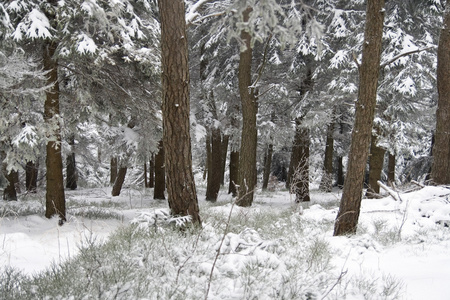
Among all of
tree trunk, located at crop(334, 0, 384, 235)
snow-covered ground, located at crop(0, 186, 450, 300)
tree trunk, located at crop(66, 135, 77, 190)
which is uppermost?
tree trunk, located at crop(334, 0, 384, 235)

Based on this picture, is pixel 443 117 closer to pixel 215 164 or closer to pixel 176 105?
pixel 176 105

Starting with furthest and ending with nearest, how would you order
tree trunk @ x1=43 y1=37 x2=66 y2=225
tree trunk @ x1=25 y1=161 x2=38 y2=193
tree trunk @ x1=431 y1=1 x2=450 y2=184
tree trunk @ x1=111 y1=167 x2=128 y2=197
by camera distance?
tree trunk @ x1=111 y1=167 x2=128 y2=197, tree trunk @ x1=25 y1=161 x2=38 y2=193, tree trunk @ x1=431 y1=1 x2=450 y2=184, tree trunk @ x1=43 y1=37 x2=66 y2=225

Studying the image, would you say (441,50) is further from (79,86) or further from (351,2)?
(79,86)

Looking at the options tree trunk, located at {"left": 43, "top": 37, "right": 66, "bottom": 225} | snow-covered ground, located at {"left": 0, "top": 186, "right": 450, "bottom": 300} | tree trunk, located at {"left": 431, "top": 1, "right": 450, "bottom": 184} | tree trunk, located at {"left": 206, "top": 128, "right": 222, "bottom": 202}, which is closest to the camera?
snow-covered ground, located at {"left": 0, "top": 186, "right": 450, "bottom": 300}

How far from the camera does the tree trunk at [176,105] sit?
15.5ft

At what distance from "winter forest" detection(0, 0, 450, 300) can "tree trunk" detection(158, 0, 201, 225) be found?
0.02 m

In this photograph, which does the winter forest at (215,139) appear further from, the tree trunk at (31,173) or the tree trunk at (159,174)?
the tree trunk at (31,173)

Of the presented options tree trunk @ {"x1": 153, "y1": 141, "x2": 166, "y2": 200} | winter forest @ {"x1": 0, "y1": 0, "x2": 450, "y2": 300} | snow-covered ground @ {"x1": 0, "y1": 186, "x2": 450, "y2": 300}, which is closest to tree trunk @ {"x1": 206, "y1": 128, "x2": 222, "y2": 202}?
winter forest @ {"x1": 0, "y1": 0, "x2": 450, "y2": 300}

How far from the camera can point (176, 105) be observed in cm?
479

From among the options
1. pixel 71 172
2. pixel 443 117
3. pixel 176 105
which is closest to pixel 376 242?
pixel 176 105

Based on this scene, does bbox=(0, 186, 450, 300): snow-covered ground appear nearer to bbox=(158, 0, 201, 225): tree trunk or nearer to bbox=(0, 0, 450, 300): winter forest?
bbox=(0, 0, 450, 300): winter forest

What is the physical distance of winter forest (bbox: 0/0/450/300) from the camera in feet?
10.4

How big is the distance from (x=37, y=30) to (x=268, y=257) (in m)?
6.36

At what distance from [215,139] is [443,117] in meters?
8.07
